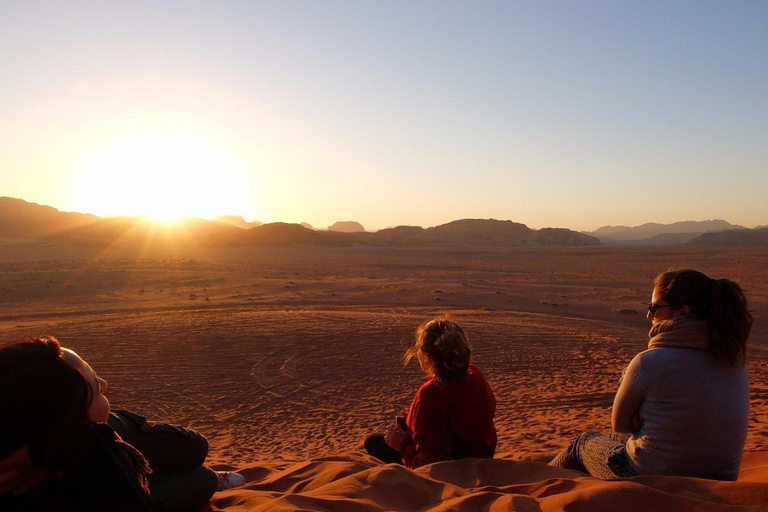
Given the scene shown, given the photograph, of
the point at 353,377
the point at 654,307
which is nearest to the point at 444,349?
the point at 654,307

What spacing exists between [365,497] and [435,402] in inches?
29.1

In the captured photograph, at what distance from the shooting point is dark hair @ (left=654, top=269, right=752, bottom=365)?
2.86 m

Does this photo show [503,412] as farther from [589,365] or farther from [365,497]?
[365,497]

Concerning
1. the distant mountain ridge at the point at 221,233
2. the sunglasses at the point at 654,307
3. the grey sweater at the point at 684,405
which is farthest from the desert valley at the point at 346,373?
the distant mountain ridge at the point at 221,233

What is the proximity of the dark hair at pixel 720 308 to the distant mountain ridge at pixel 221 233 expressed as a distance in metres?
60.1

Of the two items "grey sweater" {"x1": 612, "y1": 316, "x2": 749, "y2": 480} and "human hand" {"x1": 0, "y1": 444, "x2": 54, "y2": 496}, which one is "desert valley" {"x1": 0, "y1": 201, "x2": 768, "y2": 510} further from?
"human hand" {"x1": 0, "y1": 444, "x2": 54, "y2": 496}

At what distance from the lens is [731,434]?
10.1ft

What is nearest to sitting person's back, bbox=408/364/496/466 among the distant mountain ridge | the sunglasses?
the sunglasses

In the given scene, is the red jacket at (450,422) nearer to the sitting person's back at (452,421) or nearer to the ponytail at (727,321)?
the sitting person's back at (452,421)

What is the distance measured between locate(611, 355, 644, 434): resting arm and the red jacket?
0.81m

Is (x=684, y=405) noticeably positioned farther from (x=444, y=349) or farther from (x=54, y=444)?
(x=54, y=444)

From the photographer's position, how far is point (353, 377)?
948 cm

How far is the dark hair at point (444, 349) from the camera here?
3414 millimetres

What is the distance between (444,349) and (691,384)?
137cm
